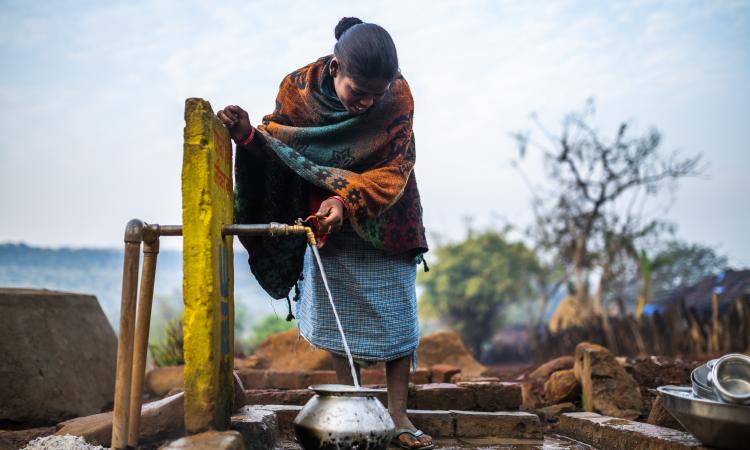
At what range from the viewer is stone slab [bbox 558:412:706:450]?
8.75 feet

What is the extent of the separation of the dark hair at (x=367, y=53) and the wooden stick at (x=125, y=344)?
108 cm

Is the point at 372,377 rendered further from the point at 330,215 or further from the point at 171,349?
the point at 330,215

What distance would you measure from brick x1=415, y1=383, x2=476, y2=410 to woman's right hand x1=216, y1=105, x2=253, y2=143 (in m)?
2.01

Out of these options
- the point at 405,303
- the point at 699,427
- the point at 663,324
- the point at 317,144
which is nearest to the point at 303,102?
the point at 317,144

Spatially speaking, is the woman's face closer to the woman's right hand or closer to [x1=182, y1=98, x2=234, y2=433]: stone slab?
the woman's right hand

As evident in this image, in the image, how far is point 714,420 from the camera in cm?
232

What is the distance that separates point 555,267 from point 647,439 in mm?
17677

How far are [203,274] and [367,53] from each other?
1.10m

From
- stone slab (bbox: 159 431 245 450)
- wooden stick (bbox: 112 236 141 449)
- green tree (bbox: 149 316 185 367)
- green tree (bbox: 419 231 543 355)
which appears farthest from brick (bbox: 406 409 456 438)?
green tree (bbox: 419 231 543 355)

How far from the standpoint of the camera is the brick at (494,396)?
3977mm

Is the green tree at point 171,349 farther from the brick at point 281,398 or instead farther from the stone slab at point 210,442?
the stone slab at point 210,442

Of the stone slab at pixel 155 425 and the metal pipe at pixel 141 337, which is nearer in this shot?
the metal pipe at pixel 141 337

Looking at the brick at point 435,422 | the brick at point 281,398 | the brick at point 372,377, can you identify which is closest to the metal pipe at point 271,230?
the brick at point 435,422

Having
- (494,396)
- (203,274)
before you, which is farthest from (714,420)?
(203,274)
